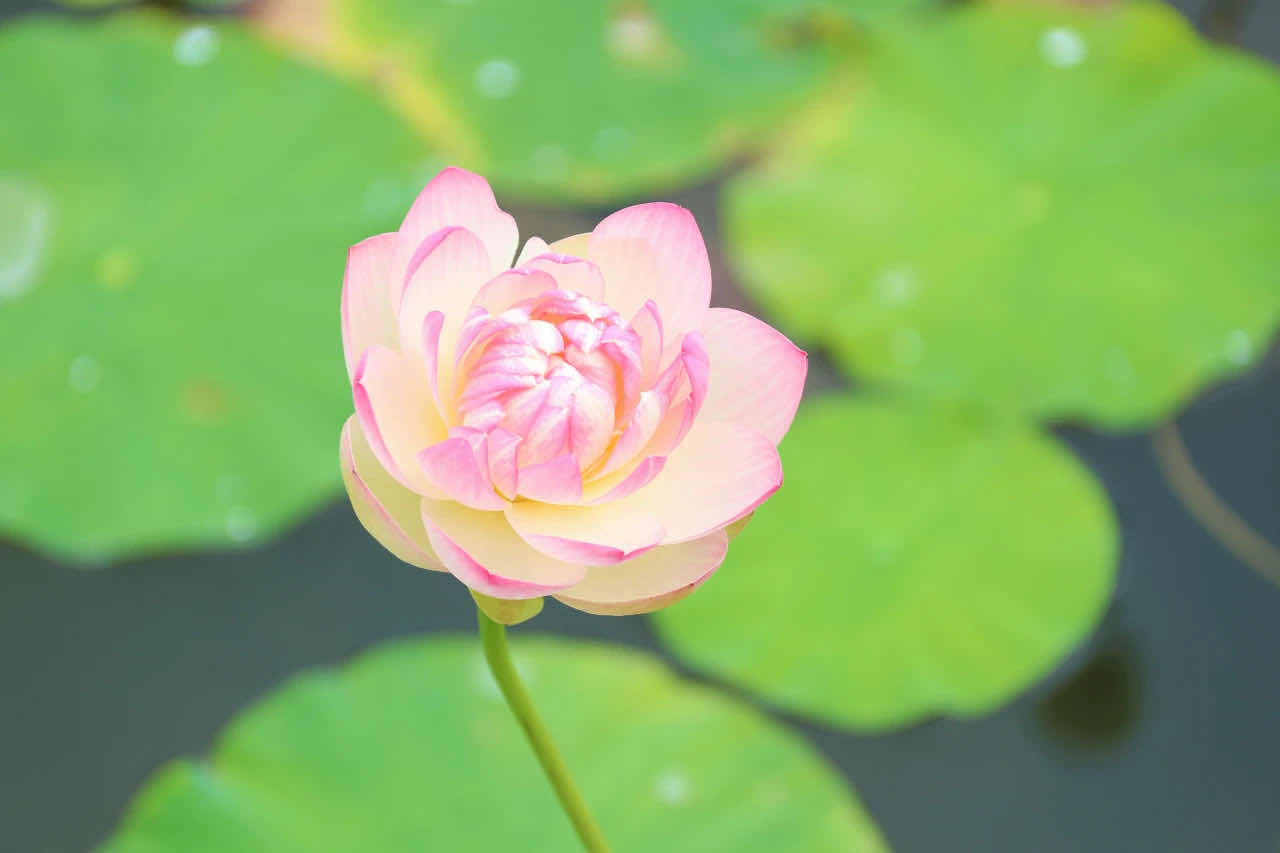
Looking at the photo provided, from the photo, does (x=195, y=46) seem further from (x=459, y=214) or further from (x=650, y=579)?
(x=650, y=579)

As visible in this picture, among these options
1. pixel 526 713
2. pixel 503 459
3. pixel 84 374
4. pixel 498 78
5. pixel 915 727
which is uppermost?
pixel 503 459

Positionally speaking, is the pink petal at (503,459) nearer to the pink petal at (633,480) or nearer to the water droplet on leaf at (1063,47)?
the pink petal at (633,480)

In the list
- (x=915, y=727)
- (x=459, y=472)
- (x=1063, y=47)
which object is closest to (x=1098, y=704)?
(x=915, y=727)

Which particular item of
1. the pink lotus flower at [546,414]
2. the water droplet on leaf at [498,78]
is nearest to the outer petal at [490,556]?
the pink lotus flower at [546,414]

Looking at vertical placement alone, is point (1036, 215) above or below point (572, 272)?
below

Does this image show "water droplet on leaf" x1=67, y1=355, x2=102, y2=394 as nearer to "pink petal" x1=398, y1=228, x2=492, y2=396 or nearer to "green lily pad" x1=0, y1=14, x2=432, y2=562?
"green lily pad" x1=0, y1=14, x2=432, y2=562

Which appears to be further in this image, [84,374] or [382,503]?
[84,374]

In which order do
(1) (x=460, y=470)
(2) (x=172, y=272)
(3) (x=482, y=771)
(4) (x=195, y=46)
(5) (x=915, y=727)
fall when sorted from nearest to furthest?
(1) (x=460, y=470) → (3) (x=482, y=771) → (5) (x=915, y=727) → (2) (x=172, y=272) → (4) (x=195, y=46)

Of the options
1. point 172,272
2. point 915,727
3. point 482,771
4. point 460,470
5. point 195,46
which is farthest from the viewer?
point 195,46
